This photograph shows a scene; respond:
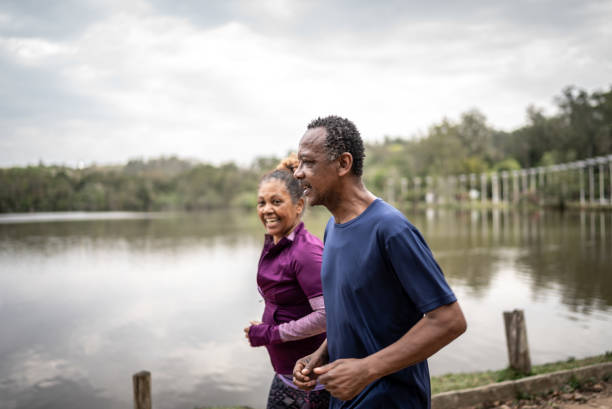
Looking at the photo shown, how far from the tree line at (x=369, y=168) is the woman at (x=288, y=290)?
46982 mm

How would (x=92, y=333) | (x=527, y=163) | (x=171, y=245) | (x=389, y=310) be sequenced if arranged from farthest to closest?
(x=527, y=163)
(x=171, y=245)
(x=92, y=333)
(x=389, y=310)

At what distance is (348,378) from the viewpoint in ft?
5.32

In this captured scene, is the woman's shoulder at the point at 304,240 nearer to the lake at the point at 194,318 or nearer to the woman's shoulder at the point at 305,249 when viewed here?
the woman's shoulder at the point at 305,249

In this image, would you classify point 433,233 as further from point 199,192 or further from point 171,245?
point 199,192

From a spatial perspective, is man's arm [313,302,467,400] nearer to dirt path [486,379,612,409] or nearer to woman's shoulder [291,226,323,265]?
woman's shoulder [291,226,323,265]

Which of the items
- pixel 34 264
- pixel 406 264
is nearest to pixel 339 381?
pixel 406 264

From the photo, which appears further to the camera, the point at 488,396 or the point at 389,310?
the point at 488,396

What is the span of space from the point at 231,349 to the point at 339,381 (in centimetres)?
865

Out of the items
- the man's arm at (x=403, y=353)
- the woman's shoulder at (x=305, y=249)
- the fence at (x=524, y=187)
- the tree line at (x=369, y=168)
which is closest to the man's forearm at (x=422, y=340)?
the man's arm at (x=403, y=353)

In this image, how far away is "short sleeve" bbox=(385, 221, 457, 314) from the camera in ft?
5.12

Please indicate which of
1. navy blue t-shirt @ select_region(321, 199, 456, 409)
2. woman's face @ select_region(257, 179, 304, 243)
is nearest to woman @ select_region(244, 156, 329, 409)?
woman's face @ select_region(257, 179, 304, 243)

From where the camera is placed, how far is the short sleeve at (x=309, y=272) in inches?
96.9

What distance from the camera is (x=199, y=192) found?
10875 centimetres

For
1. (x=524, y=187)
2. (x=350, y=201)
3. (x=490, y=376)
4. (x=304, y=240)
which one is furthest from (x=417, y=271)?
(x=524, y=187)
